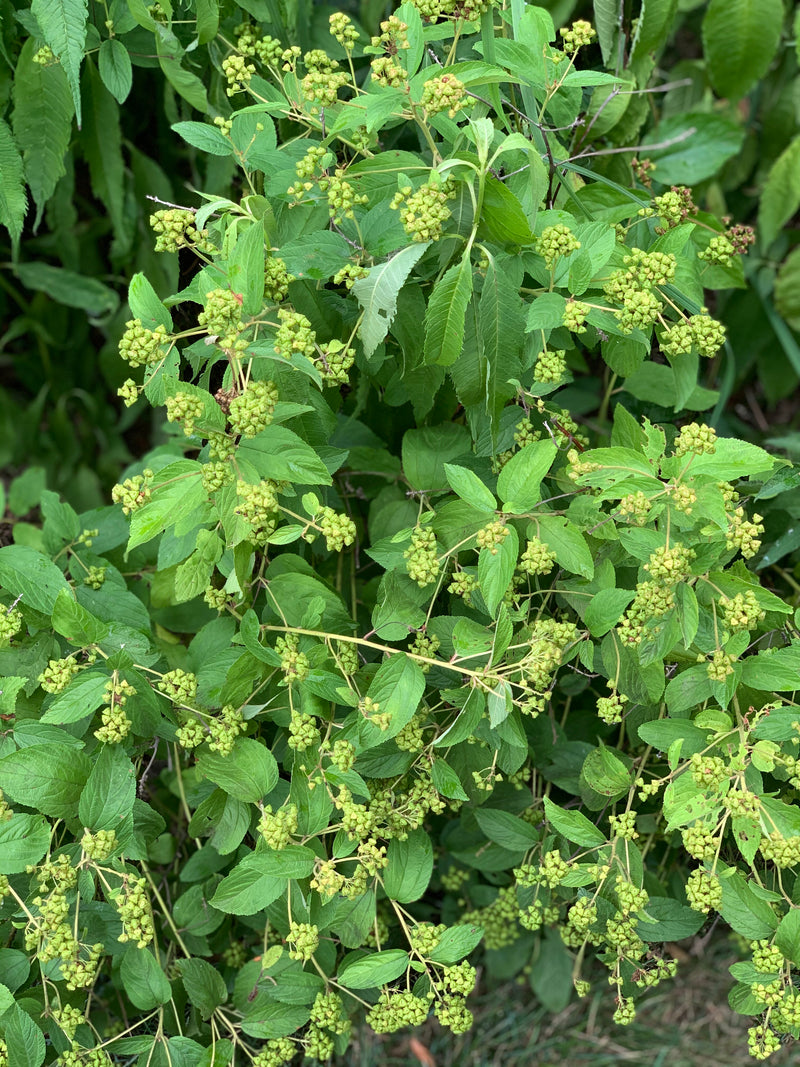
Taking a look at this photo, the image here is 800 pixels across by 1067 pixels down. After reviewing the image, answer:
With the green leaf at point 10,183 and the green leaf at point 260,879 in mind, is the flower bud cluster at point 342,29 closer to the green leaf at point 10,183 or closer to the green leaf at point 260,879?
the green leaf at point 10,183

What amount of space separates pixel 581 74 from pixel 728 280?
21.9 inches

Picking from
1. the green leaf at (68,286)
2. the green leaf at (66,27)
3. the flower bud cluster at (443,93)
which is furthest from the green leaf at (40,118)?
the flower bud cluster at (443,93)

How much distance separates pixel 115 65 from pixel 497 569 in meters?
1.06

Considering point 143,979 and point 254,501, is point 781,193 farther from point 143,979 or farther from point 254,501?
point 143,979

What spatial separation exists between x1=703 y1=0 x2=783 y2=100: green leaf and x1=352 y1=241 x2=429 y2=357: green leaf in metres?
1.35

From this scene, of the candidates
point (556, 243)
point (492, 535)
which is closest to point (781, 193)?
point (556, 243)

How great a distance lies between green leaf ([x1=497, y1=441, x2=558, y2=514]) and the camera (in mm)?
1310

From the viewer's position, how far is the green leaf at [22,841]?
50.6 inches

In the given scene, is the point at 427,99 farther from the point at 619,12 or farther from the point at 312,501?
the point at 619,12

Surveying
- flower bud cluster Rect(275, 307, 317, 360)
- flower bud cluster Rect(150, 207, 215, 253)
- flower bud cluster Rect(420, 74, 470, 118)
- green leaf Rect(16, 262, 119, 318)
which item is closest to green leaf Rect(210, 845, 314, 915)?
flower bud cluster Rect(275, 307, 317, 360)

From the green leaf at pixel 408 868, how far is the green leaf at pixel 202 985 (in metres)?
0.33

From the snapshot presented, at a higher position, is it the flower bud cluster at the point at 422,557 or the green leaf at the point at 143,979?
the flower bud cluster at the point at 422,557

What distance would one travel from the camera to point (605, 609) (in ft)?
4.41

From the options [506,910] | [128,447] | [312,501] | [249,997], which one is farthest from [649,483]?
[128,447]
